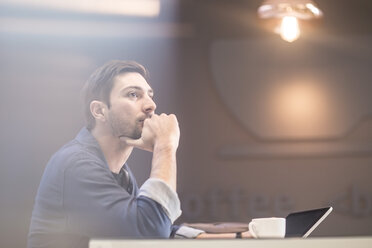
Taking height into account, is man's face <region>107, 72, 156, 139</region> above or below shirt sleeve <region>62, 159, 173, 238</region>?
above

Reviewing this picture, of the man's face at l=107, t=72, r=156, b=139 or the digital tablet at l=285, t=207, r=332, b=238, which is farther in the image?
the man's face at l=107, t=72, r=156, b=139

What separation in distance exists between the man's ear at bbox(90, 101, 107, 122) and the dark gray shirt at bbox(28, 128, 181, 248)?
0.17 meters

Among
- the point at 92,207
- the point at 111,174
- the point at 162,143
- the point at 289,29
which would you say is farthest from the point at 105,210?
the point at 289,29

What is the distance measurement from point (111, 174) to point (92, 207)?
164 mm

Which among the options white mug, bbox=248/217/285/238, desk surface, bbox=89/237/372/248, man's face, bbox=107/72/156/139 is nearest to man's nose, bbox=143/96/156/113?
man's face, bbox=107/72/156/139

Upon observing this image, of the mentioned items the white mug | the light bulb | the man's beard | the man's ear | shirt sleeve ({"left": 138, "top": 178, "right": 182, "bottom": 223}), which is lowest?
the white mug

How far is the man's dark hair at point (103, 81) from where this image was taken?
2.74m

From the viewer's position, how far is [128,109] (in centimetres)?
273

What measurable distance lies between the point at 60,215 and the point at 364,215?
1.33 m

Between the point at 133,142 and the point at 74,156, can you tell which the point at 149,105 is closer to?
the point at 133,142

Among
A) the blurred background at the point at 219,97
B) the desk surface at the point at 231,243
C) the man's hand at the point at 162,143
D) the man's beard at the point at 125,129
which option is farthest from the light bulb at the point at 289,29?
the desk surface at the point at 231,243

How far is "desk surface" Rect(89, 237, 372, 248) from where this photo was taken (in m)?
2.59

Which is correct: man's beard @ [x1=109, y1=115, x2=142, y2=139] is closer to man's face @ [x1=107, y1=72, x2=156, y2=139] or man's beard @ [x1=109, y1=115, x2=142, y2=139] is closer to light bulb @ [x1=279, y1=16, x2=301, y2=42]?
man's face @ [x1=107, y1=72, x2=156, y2=139]

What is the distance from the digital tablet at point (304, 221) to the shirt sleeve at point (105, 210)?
1.83 ft
